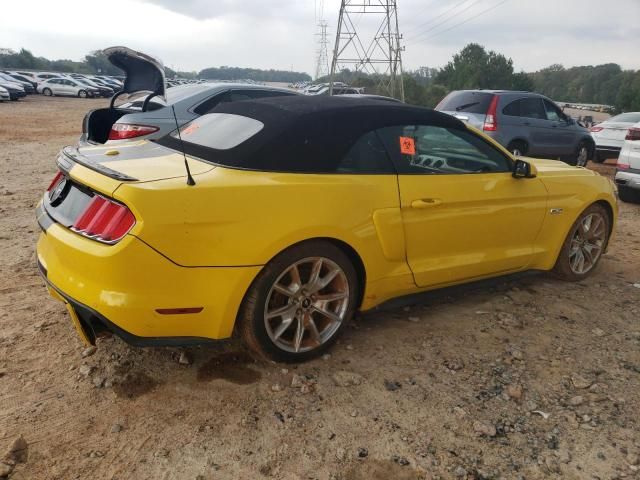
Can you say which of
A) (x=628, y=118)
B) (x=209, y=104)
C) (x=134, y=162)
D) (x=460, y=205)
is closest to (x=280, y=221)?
(x=134, y=162)

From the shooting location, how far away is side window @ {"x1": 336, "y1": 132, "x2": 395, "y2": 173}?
3.20 meters

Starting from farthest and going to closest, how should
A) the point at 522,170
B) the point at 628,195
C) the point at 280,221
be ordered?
the point at 628,195 → the point at 522,170 → the point at 280,221

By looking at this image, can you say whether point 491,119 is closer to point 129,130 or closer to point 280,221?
point 129,130

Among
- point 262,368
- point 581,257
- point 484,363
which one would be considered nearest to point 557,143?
point 581,257

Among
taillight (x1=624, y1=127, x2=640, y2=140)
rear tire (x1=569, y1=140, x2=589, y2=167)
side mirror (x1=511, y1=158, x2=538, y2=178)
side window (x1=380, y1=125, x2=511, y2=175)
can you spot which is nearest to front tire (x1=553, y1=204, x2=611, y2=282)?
side mirror (x1=511, y1=158, x2=538, y2=178)

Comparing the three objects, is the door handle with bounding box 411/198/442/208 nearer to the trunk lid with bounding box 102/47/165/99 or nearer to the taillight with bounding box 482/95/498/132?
the trunk lid with bounding box 102/47/165/99

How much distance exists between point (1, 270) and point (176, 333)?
8.21 feet

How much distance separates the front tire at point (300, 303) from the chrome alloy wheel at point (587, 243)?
7.82 ft

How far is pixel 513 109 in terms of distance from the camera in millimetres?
10039

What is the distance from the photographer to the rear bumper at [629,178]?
775 centimetres

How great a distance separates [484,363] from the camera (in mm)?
3287

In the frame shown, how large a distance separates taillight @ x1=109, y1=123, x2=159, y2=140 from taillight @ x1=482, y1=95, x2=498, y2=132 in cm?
615

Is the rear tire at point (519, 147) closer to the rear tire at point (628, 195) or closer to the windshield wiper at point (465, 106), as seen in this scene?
the windshield wiper at point (465, 106)

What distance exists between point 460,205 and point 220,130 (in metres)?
1.64
